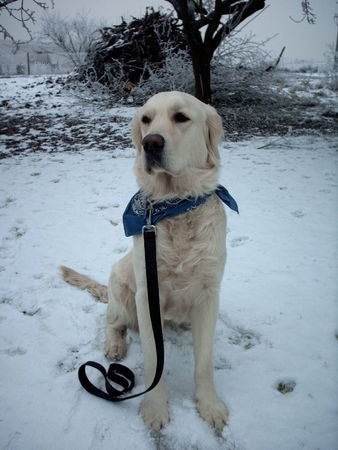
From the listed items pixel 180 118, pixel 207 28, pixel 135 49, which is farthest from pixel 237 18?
pixel 180 118

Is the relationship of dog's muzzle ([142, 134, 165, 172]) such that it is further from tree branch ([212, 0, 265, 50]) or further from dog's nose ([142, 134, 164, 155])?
tree branch ([212, 0, 265, 50])

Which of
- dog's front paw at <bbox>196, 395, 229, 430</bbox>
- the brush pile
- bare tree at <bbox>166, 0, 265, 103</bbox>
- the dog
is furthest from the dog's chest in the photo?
the brush pile

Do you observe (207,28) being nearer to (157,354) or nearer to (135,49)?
(135,49)

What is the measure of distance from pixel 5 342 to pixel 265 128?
7.42 meters

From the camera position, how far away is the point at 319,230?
330 centimetres

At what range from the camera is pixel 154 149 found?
60.9 inches

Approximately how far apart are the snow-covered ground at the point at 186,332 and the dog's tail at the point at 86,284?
0.06m

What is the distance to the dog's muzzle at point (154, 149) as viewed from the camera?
5.02ft

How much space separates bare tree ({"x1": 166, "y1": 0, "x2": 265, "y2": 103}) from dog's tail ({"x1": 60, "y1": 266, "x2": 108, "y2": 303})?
687cm

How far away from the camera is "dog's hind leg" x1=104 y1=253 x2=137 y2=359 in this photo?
1.91 meters

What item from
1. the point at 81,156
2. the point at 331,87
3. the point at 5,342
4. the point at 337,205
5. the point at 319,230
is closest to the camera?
the point at 5,342

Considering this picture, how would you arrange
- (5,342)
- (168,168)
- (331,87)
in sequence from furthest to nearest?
(331,87) < (5,342) < (168,168)

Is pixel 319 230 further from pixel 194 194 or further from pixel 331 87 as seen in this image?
pixel 331 87

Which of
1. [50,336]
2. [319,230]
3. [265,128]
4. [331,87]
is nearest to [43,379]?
[50,336]
